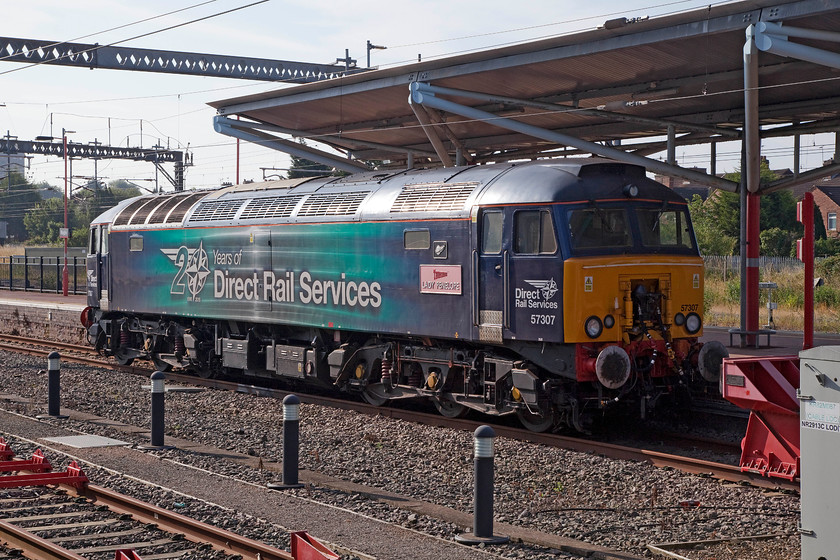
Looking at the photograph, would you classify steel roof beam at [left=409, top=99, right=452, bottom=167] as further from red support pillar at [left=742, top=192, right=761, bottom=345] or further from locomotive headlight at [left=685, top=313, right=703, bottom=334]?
locomotive headlight at [left=685, top=313, right=703, bottom=334]

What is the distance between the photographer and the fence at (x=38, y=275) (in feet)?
148

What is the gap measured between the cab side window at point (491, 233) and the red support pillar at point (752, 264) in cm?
704

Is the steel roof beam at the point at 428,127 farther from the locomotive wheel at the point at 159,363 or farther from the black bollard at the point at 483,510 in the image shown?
the black bollard at the point at 483,510

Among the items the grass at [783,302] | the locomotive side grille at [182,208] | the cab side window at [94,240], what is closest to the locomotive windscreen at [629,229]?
the locomotive side grille at [182,208]

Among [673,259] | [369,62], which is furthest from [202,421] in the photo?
[369,62]

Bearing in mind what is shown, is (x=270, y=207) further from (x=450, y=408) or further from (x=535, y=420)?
A: (x=535, y=420)

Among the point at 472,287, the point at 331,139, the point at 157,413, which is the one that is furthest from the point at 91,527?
the point at 331,139

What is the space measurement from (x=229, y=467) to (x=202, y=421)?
142 inches

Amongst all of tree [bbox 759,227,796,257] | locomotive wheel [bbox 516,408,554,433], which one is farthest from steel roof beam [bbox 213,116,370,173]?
tree [bbox 759,227,796,257]

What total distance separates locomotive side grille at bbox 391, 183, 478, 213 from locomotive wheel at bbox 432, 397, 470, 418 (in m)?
2.88

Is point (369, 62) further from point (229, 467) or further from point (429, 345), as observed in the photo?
point (229, 467)

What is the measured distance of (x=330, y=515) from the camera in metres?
9.16

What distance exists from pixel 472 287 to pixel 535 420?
2.07m

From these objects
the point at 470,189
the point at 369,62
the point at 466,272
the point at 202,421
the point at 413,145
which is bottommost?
the point at 202,421
